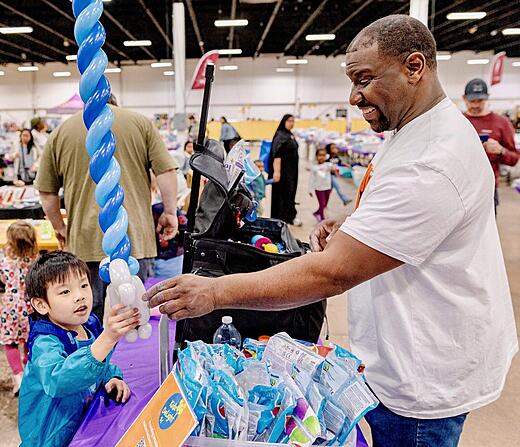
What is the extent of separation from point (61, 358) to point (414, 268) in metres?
0.95

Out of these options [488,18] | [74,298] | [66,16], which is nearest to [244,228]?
[74,298]

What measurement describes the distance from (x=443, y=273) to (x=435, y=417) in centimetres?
35

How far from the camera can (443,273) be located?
1.06 meters

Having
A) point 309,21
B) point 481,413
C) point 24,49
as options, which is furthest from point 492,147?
point 24,49

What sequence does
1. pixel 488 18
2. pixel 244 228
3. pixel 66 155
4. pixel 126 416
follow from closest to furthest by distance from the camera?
pixel 126 416 < pixel 244 228 < pixel 66 155 < pixel 488 18

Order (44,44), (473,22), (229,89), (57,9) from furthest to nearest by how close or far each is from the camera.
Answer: (229,89) < (44,44) < (473,22) < (57,9)

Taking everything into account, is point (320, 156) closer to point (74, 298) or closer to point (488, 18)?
point (74, 298)

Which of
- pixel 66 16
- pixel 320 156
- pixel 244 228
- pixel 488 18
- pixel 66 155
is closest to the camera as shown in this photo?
pixel 244 228

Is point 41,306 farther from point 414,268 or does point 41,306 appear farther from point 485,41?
point 485,41

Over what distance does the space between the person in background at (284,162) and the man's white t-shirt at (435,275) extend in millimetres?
5561

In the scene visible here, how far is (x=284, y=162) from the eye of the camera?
Answer: 6766mm

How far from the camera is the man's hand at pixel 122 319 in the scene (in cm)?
95

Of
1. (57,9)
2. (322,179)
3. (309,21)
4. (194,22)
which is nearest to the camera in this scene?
(322,179)

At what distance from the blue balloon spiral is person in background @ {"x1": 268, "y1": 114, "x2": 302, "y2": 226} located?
582 cm
